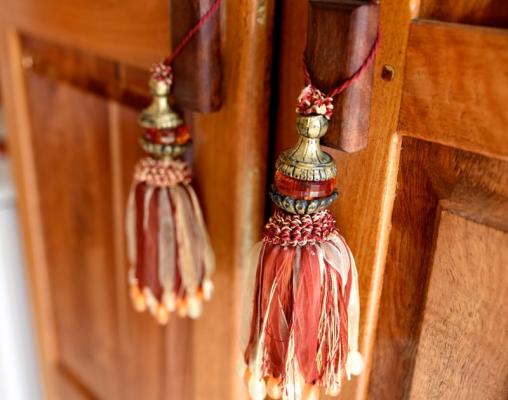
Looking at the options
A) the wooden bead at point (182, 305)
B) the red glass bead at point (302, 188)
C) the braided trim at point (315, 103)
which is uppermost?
the braided trim at point (315, 103)

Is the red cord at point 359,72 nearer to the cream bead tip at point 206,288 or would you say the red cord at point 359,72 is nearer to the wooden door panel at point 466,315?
the wooden door panel at point 466,315

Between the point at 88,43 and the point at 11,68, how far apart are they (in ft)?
0.75

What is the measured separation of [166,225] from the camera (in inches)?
20.2

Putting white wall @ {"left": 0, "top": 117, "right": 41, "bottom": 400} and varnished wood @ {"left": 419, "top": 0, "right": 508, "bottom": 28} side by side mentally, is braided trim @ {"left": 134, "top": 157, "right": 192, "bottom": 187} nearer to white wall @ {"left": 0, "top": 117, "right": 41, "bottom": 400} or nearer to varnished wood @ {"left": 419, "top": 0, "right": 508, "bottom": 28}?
varnished wood @ {"left": 419, "top": 0, "right": 508, "bottom": 28}

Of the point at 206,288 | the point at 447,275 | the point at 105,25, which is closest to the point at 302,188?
the point at 447,275

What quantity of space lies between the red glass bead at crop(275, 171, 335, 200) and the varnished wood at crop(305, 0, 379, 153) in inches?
1.2

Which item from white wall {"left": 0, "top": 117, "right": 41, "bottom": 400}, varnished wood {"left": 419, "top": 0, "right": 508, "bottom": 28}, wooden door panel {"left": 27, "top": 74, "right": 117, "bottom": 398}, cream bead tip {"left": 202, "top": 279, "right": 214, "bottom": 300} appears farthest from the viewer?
white wall {"left": 0, "top": 117, "right": 41, "bottom": 400}

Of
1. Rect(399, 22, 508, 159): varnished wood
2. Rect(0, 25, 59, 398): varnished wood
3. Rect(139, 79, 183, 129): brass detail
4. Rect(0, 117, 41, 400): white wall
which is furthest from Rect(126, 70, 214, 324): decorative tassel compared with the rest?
Rect(0, 117, 41, 400): white wall

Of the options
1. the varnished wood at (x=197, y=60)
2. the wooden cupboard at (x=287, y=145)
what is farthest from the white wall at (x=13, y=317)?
the varnished wood at (x=197, y=60)

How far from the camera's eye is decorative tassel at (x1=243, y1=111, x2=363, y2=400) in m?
0.36

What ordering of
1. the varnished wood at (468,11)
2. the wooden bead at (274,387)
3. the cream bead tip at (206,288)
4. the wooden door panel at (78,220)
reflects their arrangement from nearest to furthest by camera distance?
the varnished wood at (468,11)
the wooden bead at (274,387)
the cream bead tip at (206,288)
the wooden door panel at (78,220)

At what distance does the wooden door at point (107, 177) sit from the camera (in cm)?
48

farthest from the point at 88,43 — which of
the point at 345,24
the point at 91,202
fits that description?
the point at 345,24

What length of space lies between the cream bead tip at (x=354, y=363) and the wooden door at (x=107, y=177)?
14cm
